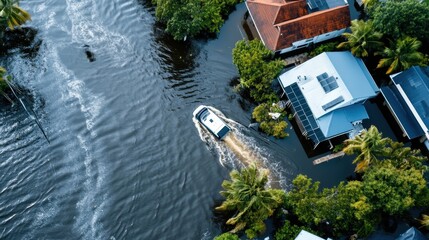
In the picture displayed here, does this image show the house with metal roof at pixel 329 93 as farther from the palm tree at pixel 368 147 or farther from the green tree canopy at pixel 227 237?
the green tree canopy at pixel 227 237

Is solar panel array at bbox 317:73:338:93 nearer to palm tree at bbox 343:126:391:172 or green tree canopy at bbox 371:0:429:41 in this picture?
palm tree at bbox 343:126:391:172

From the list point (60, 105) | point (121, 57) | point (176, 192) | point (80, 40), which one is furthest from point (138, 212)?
point (80, 40)

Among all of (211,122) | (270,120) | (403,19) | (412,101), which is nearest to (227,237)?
(211,122)

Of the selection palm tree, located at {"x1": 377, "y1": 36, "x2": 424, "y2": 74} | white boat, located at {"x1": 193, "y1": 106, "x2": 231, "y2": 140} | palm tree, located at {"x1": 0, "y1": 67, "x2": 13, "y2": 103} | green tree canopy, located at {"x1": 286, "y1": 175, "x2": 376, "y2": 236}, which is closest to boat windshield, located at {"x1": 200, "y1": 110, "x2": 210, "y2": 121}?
white boat, located at {"x1": 193, "y1": 106, "x2": 231, "y2": 140}

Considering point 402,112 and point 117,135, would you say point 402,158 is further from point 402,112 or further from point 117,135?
point 117,135

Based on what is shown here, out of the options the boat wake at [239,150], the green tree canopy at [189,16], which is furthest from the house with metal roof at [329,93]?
the green tree canopy at [189,16]
